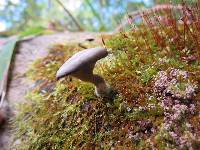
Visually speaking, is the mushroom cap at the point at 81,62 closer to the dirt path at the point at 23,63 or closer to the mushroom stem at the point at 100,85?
the mushroom stem at the point at 100,85

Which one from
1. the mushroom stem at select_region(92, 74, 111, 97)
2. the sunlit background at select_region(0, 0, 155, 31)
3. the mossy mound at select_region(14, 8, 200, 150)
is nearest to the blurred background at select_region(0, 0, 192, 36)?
the sunlit background at select_region(0, 0, 155, 31)

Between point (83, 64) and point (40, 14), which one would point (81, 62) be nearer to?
point (83, 64)

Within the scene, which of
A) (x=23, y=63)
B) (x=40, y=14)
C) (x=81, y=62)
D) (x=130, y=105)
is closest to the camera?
(x=81, y=62)

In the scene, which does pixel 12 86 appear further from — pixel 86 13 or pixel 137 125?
pixel 86 13

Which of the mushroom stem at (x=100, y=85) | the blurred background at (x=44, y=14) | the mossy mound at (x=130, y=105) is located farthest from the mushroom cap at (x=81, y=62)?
the blurred background at (x=44, y=14)

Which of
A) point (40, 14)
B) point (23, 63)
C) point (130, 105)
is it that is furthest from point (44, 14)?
point (130, 105)

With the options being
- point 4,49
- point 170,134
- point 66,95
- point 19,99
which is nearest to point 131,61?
point 66,95
